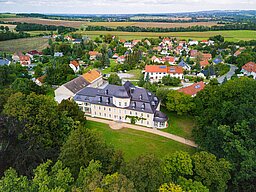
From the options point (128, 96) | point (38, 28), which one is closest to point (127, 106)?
point (128, 96)

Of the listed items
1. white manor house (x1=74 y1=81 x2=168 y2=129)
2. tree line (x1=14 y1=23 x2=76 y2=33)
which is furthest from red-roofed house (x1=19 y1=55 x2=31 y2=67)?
tree line (x1=14 y1=23 x2=76 y2=33)

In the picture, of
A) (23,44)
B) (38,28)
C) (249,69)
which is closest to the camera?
(249,69)

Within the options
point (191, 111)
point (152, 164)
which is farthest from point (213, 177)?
point (191, 111)

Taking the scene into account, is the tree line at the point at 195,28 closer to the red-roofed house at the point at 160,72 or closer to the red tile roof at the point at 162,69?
the red tile roof at the point at 162,69

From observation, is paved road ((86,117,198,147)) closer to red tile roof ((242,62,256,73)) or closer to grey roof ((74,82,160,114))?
grey roof ((74,82,160,114))

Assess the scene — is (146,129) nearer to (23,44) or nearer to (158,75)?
(158,75)

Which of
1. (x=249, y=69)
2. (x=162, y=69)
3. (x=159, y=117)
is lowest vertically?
(x=159, y=117)

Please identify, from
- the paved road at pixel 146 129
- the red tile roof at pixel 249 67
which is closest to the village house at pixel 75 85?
the paved road at pixel 146 129
